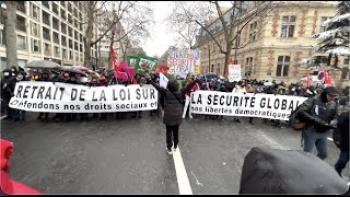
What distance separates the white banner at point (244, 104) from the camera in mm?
9461

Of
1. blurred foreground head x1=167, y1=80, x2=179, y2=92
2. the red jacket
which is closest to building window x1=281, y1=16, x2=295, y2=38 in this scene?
blurred foreground head x1=167, y1=80, x2=179, y2=92

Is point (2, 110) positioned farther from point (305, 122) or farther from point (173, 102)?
point (305, 122)

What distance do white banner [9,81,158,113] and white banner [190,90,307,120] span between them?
8.35ft

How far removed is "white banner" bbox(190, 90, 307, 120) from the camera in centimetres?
946

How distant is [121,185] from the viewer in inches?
155

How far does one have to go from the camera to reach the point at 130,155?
5.34 meters

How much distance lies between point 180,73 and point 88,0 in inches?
248

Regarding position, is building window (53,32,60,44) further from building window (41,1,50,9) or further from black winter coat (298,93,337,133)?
black winter coat (298,93,337,133)

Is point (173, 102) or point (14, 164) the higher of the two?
point (173, 102)

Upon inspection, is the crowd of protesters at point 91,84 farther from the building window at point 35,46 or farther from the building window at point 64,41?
the building window at point 64,41

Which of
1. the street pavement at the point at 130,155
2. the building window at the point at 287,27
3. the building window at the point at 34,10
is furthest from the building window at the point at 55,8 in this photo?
the building window at the point at 287,27

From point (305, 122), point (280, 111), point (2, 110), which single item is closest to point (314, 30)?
point (280, 111)

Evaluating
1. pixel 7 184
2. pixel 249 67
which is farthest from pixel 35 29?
pixel 249 67

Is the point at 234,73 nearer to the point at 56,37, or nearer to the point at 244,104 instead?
the point at 244,104
